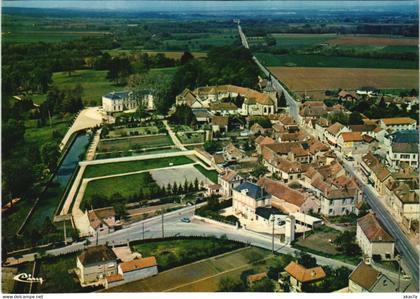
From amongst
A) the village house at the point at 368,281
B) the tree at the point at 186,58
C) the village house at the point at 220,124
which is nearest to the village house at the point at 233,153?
the village house at the point at 220,124

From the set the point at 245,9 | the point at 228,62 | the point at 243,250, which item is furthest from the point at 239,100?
the point at 243,250

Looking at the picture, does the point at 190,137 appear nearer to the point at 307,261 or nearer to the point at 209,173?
the point at 209,173

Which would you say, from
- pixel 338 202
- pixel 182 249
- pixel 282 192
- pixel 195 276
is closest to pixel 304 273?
pixel 195 276

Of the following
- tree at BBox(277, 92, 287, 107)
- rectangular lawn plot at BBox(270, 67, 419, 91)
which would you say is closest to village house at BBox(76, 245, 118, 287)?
tree at BBox(277, 92, 287, 107)

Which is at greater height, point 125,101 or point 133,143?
point 125,101

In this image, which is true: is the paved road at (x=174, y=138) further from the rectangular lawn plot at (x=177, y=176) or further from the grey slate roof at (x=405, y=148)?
the grey slate roof at (x=405, y=148)
